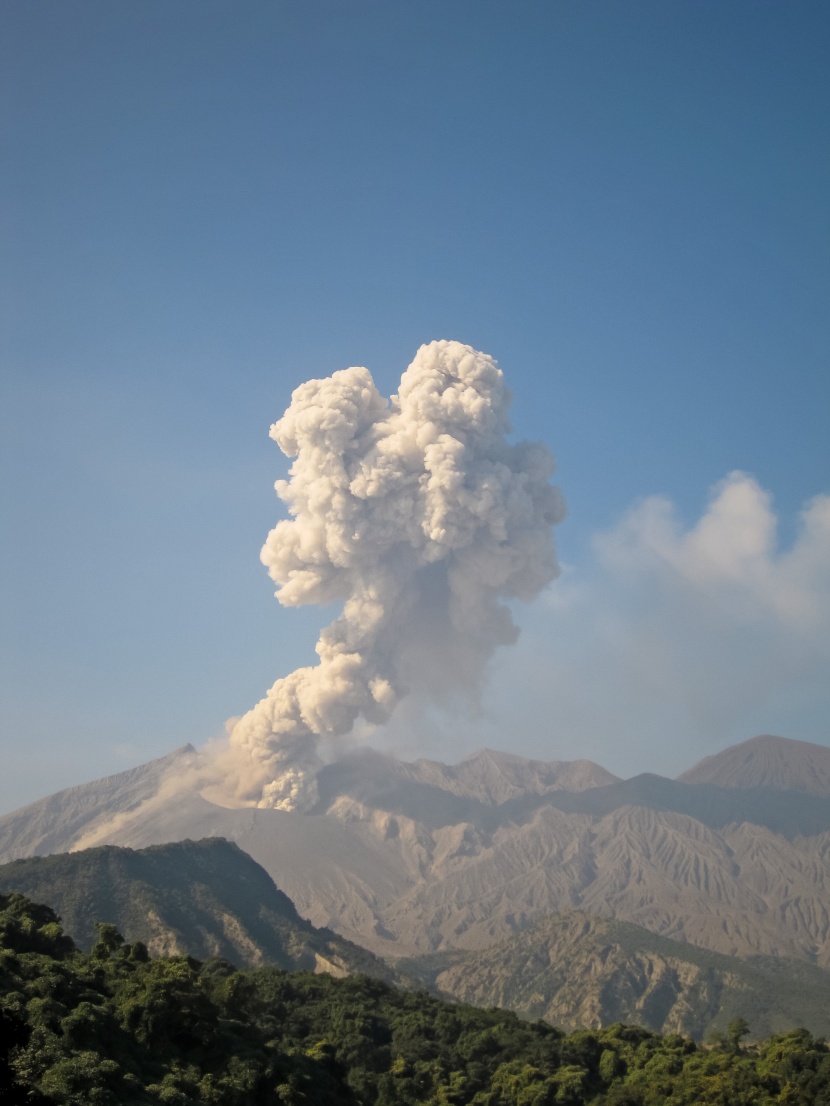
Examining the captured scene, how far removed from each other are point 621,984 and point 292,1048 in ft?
273

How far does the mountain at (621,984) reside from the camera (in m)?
104

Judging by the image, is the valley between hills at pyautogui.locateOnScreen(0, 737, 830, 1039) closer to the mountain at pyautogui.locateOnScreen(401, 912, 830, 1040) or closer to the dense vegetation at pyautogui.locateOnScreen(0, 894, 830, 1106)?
the mountain at pyautogui.locateOnScreen(401, 912, 830, 1040)

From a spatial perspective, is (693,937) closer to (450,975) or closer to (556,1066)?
(450,975)

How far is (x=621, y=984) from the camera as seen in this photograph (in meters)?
112

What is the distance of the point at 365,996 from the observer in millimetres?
54344

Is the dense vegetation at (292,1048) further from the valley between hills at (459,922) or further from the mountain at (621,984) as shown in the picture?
the mountain at (621,984)

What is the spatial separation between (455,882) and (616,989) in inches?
3556

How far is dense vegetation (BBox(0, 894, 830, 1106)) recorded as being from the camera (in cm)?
2672

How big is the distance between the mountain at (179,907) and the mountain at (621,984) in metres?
21.4

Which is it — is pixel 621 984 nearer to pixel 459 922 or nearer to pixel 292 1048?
pixel 459 922

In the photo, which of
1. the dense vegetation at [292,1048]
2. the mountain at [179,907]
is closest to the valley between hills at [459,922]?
the mountain at [179,907]

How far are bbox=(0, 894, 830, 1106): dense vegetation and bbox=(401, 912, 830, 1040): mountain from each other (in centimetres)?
5702

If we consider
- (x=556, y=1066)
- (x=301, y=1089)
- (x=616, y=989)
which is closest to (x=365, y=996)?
(x=556, y=1066)

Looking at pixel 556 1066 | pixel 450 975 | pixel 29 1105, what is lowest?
pixel 450 975
